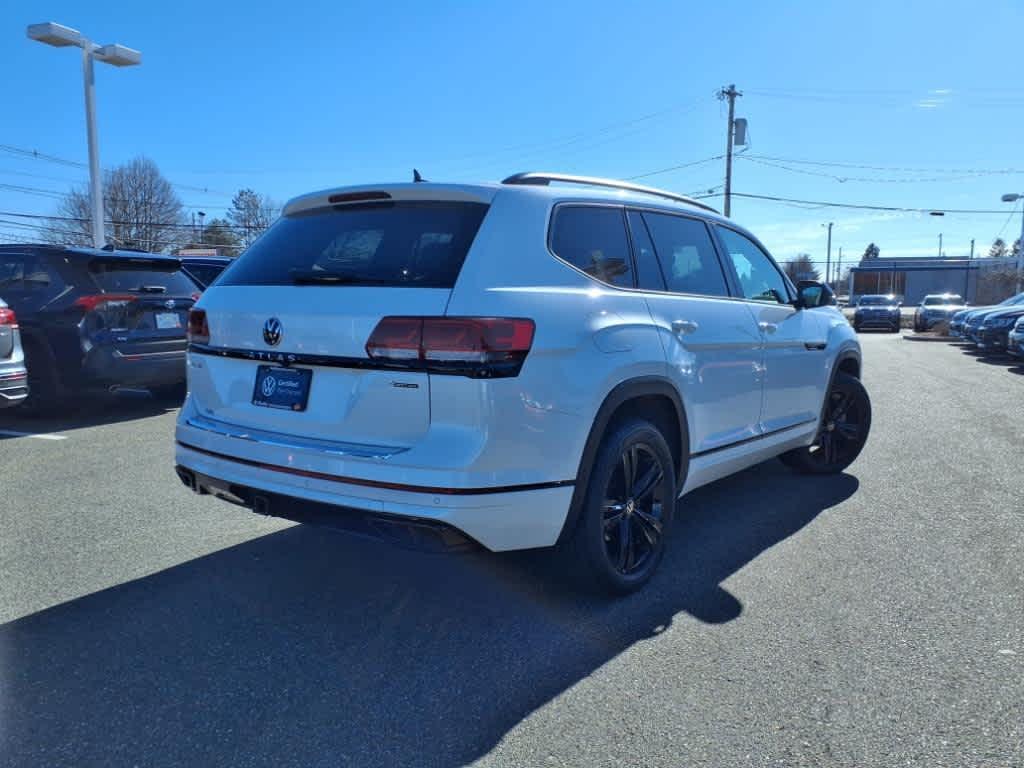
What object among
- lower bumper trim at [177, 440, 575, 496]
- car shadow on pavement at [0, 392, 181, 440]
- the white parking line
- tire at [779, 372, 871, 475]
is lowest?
the white parking line

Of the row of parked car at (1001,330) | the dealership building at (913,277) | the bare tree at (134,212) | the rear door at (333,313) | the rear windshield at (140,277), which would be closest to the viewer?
the rear door at (333,313)

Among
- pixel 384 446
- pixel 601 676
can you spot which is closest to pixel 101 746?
pixel 384 446

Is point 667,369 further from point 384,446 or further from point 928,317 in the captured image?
point 928,317

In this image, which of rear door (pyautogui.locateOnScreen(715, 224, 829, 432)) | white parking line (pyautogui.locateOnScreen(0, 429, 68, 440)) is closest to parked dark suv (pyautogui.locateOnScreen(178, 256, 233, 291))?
white parking line (pyautogui.locateOnScreen(0, 429, 68, 440))

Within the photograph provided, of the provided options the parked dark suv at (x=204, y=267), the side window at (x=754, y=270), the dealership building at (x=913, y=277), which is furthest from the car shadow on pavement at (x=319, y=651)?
the dealership building at (x=913, y=277)

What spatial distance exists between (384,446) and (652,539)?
1508mm

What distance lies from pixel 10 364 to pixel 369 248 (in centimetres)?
480

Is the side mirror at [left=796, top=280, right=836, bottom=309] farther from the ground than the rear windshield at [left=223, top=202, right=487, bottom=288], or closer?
closer

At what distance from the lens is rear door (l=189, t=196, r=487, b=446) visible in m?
2.87

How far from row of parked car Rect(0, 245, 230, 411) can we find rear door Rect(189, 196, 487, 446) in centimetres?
455

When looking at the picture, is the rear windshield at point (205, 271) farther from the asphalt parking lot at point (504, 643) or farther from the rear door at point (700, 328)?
the rear door at point (700, 328)

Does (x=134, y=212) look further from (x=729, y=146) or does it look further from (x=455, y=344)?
(x=455, y=344)

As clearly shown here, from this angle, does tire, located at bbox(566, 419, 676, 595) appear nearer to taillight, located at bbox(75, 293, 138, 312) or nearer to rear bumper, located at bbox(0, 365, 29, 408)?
rear bumper, located at bbox(0, 365, 29, 408)

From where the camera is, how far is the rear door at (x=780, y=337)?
464 centimetres
